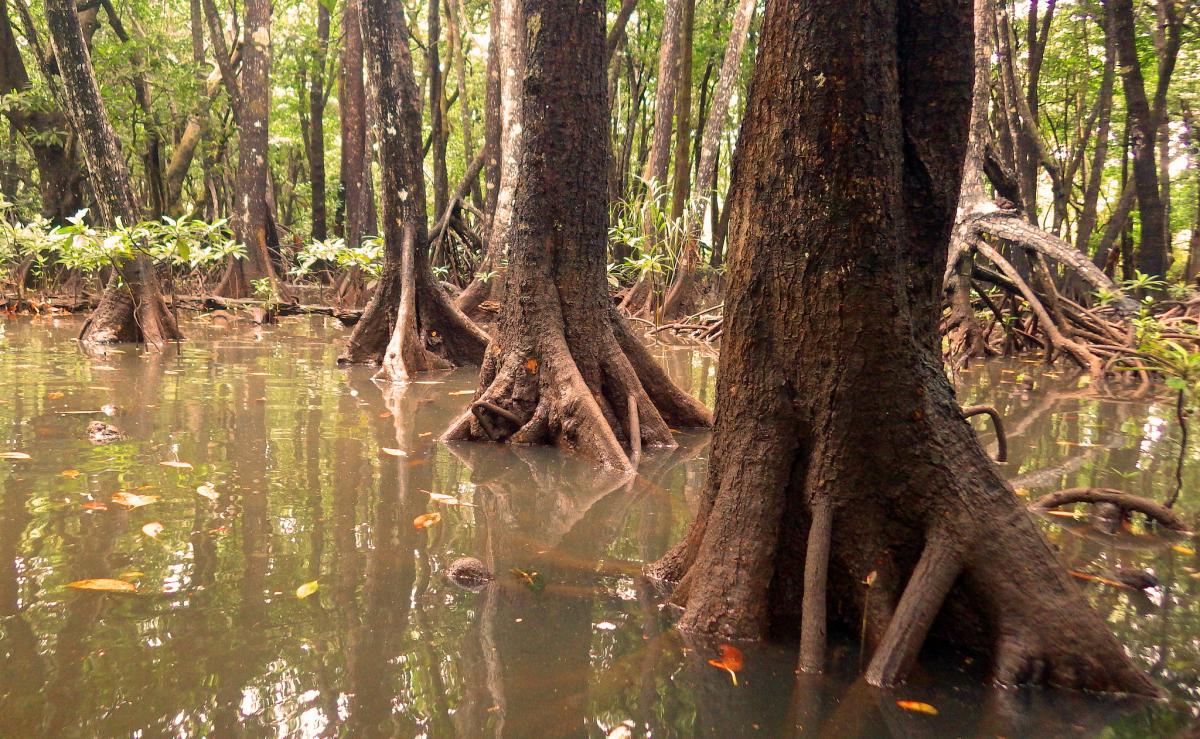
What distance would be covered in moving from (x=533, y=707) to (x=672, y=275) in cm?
1010

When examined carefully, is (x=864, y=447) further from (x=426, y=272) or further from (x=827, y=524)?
(x=426, y=272)

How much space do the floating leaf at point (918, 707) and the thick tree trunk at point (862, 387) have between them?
0.09 metres

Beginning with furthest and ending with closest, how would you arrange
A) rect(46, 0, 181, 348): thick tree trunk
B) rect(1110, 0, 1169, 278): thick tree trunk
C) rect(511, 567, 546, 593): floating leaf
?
rect(1110, 0, 1169, 278): thick tree trunk < rect(46, 0, 181, 348): thick tree trunk < rect(511, 567, 546, 593): floating leaf

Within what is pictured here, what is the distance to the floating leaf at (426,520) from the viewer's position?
3.01 metres

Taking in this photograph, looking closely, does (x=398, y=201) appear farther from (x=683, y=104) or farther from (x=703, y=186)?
(x=703, y=186)

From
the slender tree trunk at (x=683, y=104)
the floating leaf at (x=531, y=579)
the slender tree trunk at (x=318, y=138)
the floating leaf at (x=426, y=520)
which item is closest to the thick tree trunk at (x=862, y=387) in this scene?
the floating leaf at (x=531, y=579)

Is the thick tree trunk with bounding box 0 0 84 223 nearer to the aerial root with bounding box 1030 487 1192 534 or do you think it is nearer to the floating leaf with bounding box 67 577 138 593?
the floating leaf with bounding box 67 577 138 593

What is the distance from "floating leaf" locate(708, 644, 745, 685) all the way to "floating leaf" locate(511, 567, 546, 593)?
63 centimetres

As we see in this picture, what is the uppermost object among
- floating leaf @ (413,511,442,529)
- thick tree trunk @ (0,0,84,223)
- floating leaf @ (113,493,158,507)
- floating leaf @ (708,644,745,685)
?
thick tree trunk @ (0,0,84,223)

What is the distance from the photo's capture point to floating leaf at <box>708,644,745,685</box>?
2021 millimetres

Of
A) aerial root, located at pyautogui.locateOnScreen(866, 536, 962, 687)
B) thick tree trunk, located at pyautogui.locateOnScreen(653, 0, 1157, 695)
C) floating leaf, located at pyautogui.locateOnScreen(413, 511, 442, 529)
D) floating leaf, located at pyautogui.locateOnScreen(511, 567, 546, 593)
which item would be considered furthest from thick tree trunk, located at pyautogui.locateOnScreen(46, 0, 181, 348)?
aerial root, located at pyautogui.locateOnScreen(866, 536, 962, 687)

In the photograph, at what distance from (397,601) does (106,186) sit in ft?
24.8

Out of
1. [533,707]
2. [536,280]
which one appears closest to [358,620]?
[533,707]

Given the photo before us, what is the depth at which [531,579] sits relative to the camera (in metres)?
2.54
